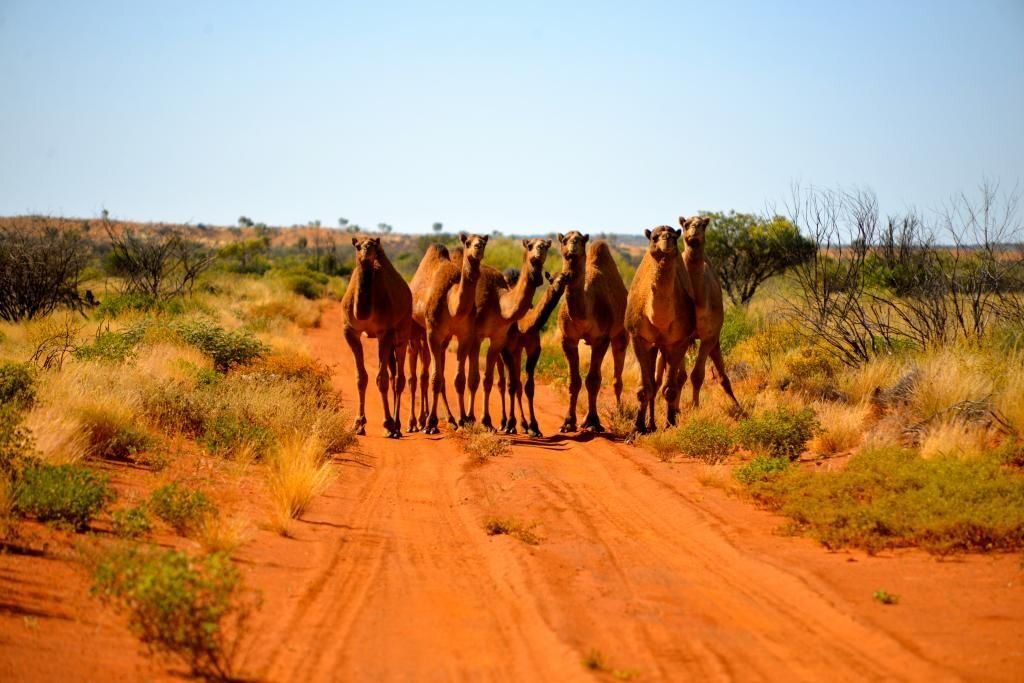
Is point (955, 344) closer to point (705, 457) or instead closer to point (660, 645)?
point (705, 457)

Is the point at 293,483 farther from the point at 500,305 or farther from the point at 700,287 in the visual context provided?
the point at 700,287

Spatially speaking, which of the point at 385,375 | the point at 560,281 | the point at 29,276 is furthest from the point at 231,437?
the point at 29,276

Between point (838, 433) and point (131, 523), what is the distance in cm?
764

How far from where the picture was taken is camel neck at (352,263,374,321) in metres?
14.0

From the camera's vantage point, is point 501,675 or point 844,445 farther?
point 844,445

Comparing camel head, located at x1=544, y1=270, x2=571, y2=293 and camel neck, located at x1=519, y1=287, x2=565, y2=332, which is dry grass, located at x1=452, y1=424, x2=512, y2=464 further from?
camel head, located at x1=544, y1=270, x2=571, y2=293

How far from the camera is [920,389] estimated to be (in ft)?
39.2

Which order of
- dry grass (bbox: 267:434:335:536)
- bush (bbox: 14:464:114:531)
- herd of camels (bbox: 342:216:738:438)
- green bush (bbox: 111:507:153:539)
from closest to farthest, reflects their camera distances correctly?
green bush (bbox: 111:507:153:539) < bush (bbox: 14:464:114:531) < dry grass (bbox: 267:434:335:536) < herd of camels (bbox: 342:216:738:438)

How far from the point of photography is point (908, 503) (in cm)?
796

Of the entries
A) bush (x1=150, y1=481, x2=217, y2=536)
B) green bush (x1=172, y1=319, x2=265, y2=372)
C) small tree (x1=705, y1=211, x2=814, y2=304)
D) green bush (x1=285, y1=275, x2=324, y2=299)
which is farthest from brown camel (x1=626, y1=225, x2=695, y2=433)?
green bush (x1=285, y1=275, x2=324, y2=299)

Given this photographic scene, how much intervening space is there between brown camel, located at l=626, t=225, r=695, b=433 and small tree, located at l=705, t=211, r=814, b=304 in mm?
15434

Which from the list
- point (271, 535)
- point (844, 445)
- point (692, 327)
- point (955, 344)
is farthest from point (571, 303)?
point (271, 535)

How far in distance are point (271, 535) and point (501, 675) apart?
3201 millimetres

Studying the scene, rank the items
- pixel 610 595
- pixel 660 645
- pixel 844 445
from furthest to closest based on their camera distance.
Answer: pixel 844 445 < pixel 610 595 < pixel 660 645
